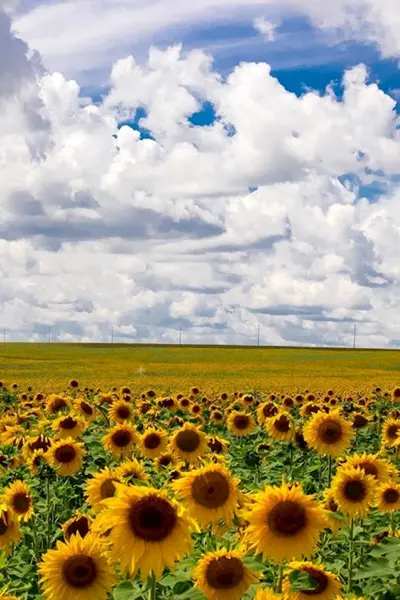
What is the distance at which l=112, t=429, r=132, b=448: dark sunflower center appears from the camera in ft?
34.9

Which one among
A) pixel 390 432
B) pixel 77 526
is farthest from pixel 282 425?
pixel 77 526

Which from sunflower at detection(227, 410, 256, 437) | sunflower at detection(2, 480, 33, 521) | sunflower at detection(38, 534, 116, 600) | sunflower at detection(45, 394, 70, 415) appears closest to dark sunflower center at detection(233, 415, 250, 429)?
sunflower at detection(227, 410, 256, 437)

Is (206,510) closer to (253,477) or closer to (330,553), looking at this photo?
(330,553)

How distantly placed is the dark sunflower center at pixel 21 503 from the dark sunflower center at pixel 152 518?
381 centimetres

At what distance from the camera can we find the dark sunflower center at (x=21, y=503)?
8.06 meters

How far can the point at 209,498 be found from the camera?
18.1 feet

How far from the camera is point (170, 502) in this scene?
4.68m

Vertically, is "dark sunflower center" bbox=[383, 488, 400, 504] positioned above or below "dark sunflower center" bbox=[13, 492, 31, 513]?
above

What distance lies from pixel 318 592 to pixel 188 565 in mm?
837

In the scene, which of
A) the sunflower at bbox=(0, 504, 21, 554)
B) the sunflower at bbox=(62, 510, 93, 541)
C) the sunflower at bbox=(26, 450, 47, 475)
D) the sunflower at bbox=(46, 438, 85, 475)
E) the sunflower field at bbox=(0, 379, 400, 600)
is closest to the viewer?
the sunflower field at bbox=(0, 379, 400, 600)

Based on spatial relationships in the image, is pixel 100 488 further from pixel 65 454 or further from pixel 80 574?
pixel 65 454

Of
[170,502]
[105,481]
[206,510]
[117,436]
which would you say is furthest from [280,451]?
[170,502]

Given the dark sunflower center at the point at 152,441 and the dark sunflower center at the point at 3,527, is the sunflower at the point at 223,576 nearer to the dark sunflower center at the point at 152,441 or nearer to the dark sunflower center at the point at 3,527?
the dark sunflower center at the point at 3,527

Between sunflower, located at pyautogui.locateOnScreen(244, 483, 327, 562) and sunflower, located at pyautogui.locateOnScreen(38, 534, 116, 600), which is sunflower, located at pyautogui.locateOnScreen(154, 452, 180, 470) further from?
sunflower, located at pyautogui.locateOnScreen(38, 534, 116, 600)
